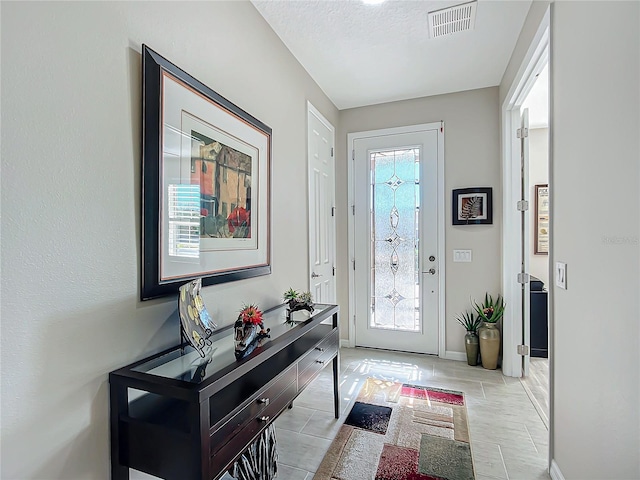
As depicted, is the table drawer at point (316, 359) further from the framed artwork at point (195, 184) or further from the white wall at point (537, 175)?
the white wall at point (537, 175)

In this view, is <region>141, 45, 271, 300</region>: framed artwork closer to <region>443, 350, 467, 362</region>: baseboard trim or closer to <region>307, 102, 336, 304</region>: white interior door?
<region>307, 102, 336, 304</region>: white interior door

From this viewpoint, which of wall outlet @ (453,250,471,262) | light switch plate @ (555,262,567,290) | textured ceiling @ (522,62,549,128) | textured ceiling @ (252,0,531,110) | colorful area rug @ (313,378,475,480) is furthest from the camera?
wall outlet @ (453,250,471,262)

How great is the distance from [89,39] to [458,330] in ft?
11.5

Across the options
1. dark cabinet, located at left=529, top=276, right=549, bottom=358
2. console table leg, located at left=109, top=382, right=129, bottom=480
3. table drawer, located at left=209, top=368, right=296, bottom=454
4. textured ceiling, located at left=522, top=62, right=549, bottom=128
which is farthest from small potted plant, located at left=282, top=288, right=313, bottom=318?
dark cabinet, located at left=529, top=276, right=549, bottom=358

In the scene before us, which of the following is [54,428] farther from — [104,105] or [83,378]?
[104,105]

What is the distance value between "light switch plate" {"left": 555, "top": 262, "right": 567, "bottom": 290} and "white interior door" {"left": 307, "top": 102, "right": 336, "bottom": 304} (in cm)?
178

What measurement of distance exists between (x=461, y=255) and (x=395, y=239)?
666mm

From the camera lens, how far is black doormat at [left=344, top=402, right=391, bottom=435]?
2.16 metres

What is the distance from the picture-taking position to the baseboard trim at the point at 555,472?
1.62m

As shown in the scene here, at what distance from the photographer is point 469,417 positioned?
2299mm

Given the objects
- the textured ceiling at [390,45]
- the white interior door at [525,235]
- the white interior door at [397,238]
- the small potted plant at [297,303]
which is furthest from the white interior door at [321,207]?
the white interior door at [525,235]

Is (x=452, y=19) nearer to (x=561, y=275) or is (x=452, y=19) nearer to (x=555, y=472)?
(x=561, y=275)

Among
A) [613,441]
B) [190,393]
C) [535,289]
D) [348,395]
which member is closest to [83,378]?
[190,393]

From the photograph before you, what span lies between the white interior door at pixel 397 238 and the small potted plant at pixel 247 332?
230 cm
